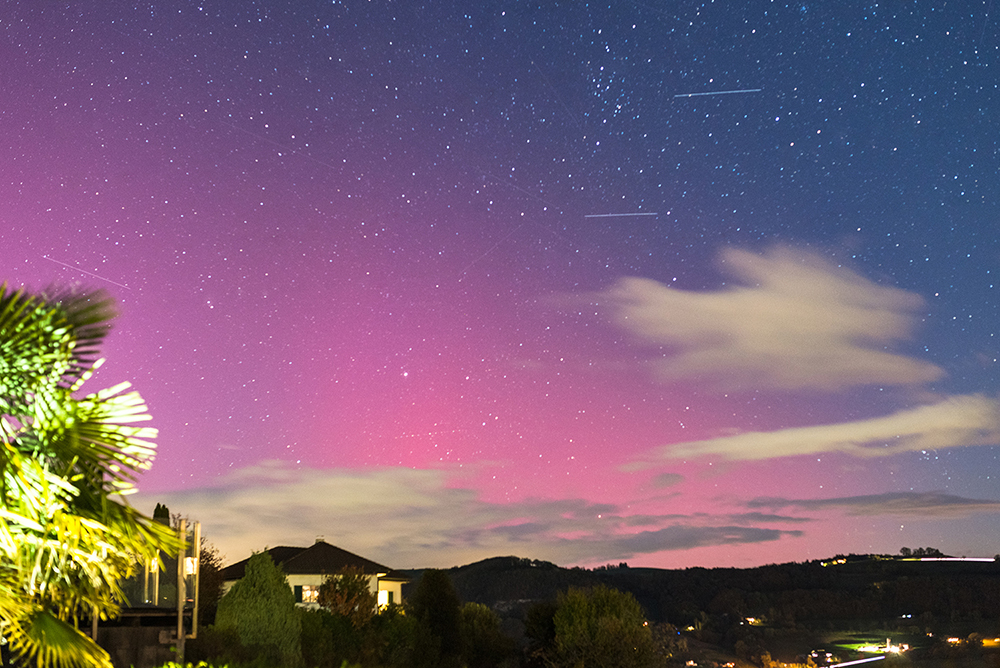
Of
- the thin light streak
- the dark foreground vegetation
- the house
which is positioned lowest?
the thin light streak

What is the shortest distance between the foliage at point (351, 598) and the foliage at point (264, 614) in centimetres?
753

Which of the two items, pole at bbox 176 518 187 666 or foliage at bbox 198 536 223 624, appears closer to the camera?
pole at bbox 176 518 187 666

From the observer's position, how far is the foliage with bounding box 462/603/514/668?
42.7 m

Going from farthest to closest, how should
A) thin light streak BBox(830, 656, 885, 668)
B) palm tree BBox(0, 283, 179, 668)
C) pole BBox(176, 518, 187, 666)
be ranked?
thin light streak BBox(830, 656, 885, 668)
pole BBox(176, 518, 187, 666)
palm tree BBox(0, 283, 179, 668)

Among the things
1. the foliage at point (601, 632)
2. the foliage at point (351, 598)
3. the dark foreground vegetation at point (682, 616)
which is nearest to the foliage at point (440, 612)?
the dark foreground vegetation at point (682, 616)

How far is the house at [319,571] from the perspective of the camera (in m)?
51.6

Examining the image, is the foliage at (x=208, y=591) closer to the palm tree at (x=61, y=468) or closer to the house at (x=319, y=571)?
the house at (x=319, y=571)

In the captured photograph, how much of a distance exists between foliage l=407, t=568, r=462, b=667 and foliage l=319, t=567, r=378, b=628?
5.83 meters

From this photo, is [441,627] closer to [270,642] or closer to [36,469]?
[270,642]

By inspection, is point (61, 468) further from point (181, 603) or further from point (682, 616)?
point (682, 616)

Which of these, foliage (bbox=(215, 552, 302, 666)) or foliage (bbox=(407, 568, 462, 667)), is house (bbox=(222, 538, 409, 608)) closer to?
foliage (bbox=(407, 568, 462, 667))

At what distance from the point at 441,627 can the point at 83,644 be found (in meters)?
36.3

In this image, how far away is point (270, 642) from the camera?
84.0 ft

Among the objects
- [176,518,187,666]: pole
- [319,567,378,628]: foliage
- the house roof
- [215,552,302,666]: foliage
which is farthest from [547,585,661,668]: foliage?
[176,518,187,666]: pole
